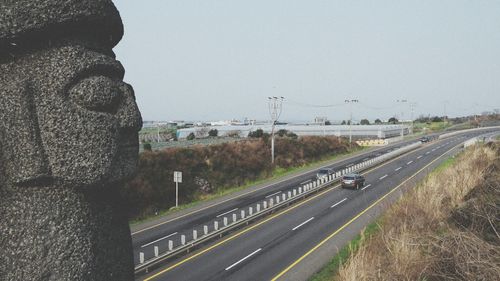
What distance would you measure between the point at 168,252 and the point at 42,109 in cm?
1366

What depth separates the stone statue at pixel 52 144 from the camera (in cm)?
455

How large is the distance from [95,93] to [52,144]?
0.75 meters

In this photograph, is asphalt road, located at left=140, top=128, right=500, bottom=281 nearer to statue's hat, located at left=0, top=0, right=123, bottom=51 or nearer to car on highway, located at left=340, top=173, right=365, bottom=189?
car on highway, located at left=340, top=173, right=365, bottom=189

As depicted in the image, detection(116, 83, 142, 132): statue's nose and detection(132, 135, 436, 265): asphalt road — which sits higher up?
detection(116, 83, 142, 132): statue's nose

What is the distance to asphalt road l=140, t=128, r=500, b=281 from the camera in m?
15.6

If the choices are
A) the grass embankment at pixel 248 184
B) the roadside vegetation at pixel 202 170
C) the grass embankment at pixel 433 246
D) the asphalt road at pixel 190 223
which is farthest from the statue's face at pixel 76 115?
the roadside vegetation at pixel 202 170

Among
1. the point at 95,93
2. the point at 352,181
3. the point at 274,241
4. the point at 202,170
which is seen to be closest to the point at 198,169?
the point at 202,170

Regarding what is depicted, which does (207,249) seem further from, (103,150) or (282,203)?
(103,150)

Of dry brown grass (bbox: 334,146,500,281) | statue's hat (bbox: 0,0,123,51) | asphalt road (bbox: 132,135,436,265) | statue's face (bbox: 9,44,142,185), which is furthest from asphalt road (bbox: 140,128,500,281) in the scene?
statue's hat (bbox: 0,0,123,51)

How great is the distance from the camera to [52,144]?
4598 mm

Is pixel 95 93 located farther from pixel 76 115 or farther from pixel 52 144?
pixel 52 144

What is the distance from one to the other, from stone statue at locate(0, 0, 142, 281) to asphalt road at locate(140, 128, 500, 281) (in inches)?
Answer: 434

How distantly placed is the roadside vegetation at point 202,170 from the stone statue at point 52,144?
23290 millimetres

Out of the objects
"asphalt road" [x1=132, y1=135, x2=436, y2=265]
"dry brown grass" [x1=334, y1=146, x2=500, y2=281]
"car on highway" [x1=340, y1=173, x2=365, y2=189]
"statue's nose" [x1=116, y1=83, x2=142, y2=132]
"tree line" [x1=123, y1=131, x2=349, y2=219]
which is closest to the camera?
"statue's nose" [x1=116, y1=83, x2=142, y2=132]
